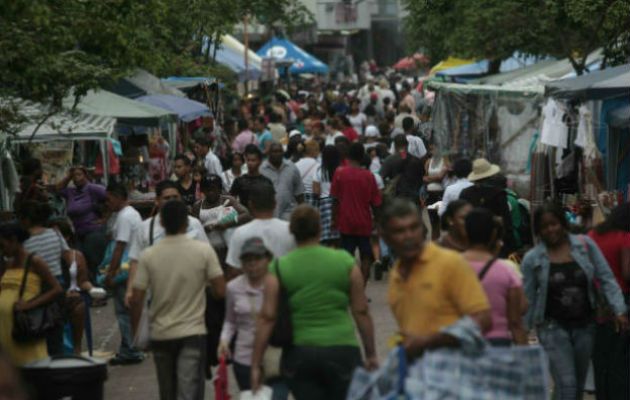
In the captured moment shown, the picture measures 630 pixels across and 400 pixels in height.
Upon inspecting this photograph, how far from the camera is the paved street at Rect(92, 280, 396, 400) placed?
1198 cm

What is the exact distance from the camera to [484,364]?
6.70 m

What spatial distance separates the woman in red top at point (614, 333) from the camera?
9750 mm

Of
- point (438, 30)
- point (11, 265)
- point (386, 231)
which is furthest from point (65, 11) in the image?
point (438, 30)

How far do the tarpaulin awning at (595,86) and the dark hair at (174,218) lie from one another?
685 cm

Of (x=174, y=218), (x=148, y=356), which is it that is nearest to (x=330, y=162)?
(x=148, y=356)

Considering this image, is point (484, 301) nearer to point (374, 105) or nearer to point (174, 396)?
point (174, 396)

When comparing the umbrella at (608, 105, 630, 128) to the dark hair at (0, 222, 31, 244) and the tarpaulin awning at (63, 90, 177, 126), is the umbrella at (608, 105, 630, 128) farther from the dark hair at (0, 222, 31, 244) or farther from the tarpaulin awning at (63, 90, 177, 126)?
the dark hair at (0, 222, 31, 244)

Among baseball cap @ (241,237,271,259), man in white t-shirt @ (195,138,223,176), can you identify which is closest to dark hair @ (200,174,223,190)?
baseball cap @ (241,237,271,259)

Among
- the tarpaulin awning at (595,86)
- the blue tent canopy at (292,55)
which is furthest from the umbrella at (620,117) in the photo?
the blue tent canopy at (292,55)

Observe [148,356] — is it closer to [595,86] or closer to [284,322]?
[595,86]

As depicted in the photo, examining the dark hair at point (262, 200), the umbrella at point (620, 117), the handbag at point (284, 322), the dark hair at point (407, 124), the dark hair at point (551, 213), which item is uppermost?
the umbrella at point (620, 117)

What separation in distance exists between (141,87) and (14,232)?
14415mm

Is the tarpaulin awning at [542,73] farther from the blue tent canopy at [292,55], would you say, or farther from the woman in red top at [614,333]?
the blue tent canopy at [292,55]

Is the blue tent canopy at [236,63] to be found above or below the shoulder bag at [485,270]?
above
